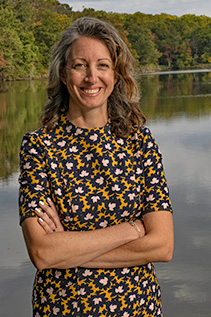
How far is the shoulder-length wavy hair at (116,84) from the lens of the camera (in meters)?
2.03

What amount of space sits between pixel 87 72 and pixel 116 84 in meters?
0.18

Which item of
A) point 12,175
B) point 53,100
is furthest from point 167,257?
point 12,175

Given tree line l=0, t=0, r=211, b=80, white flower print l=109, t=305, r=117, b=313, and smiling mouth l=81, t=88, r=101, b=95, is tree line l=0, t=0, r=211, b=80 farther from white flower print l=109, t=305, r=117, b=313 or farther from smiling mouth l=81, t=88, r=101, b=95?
white flower print l=109, t=305, r=117, b=313

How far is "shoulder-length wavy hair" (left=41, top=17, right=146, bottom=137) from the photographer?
6.64ft

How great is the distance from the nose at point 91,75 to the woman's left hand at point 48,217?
0.45 meters

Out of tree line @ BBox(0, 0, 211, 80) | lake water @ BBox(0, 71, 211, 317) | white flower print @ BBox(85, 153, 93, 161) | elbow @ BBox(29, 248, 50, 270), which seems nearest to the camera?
elbow @ BBox(29, 248, 50, 270)

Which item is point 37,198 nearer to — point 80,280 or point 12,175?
point 80,280

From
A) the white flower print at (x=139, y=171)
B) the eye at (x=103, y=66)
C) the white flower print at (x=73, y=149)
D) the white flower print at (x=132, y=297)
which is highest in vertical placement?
the eye at (x=103, y=66)

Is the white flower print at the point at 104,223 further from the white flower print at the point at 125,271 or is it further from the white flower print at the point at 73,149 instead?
the white flower print at the point at 73,149

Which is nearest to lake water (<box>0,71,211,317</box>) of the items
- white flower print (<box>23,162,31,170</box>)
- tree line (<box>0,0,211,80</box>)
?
white flower print (<box>23,162,31,170</box>)

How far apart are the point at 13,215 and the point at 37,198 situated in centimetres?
388

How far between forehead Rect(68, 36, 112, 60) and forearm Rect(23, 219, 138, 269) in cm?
62

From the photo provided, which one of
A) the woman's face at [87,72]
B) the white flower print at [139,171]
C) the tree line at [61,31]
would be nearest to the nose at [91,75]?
the woman's face at [87,72]

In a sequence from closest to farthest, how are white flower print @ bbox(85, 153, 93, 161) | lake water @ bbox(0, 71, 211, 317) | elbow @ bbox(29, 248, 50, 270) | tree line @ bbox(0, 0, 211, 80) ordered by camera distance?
elbow @ bbox(29, 248, 50, 270), white flower print @ bbox(85, 153, 93, 161), lake water @ bbox(0, 71, 211, 317), tree line @ bbox(0, 0, 211, 80)
